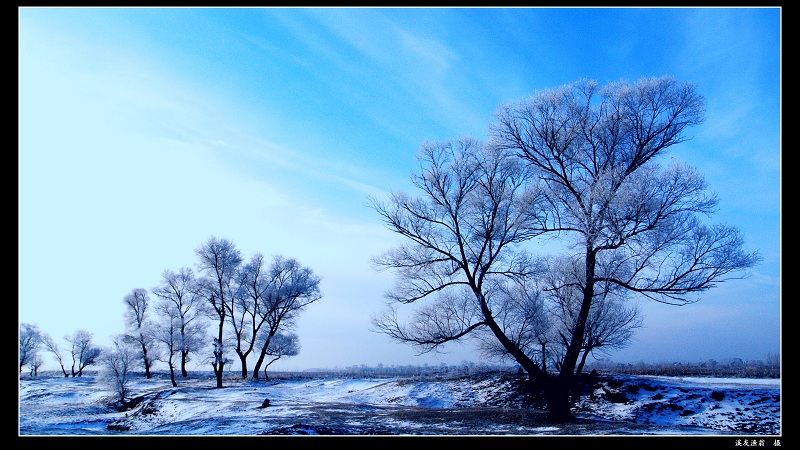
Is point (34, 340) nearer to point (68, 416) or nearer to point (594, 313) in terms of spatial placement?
point (68, 416)

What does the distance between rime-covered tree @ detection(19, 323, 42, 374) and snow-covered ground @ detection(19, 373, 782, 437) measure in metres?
1.22

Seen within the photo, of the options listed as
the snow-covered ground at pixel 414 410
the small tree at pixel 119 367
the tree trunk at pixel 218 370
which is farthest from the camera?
the tree trunk at pixel 218 370

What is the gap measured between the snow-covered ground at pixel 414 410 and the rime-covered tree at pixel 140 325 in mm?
892

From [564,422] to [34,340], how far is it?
14.8 metres

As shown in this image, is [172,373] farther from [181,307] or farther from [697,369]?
[697,369]

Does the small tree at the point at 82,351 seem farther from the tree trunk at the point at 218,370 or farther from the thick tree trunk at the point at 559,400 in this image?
the thick tree trunk at the point at 559,400

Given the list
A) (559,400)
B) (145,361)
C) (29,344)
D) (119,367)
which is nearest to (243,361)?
(145,361)

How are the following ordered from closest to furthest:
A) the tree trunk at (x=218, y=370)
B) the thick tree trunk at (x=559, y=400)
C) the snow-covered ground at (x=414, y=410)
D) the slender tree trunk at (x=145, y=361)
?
the snow-covered ground at (x=414, y=410) < the thick tree trunk at (x=559, y=400) < the slender tree trunk at (x=145, y=361) < the tree trunk at (x=218, y=370)

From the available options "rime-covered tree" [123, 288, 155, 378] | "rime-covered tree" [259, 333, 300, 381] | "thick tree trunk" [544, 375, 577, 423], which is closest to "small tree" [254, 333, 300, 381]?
"rime-covered tree" [259, 333, 300, 381]

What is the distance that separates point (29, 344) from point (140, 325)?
14.0 ft

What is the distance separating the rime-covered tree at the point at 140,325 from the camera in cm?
1573

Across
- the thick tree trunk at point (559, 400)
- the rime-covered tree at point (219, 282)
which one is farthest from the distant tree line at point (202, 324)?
the thick tree trunk at point (559, 400)
